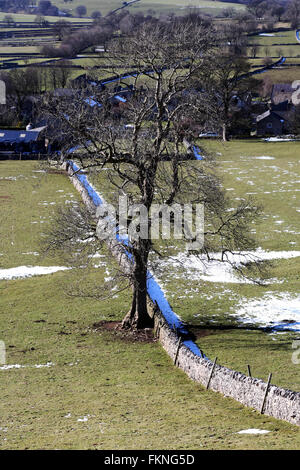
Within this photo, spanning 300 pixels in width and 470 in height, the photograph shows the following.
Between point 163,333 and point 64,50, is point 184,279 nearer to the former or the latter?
point 163,333

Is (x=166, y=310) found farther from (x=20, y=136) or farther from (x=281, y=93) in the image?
(x=281, y=93)

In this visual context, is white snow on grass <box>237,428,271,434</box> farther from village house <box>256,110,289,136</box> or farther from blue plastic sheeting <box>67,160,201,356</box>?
village house <box>256,110,289,136</box>

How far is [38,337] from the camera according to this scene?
31.7m

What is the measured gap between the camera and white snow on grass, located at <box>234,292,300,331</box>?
32.2m

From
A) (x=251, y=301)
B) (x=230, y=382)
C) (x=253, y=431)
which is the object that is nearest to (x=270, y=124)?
(x=251, y=301)

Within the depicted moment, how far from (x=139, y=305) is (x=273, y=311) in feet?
25.8

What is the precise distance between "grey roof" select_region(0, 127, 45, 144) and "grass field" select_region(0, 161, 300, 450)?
5801 centimetres

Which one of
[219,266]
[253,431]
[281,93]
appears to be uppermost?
[281,93]

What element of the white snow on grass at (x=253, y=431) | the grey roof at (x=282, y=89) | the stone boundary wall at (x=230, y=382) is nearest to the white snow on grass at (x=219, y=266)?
the stone boundary wall at (x=230, y=382)

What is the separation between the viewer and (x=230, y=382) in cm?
2322

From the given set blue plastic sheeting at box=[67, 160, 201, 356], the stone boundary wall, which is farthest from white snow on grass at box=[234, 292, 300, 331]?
the stone boundary wall

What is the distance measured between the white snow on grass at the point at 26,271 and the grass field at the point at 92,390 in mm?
890

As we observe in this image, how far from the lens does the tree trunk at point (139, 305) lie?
3167 cm

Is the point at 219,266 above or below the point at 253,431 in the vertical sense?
below
